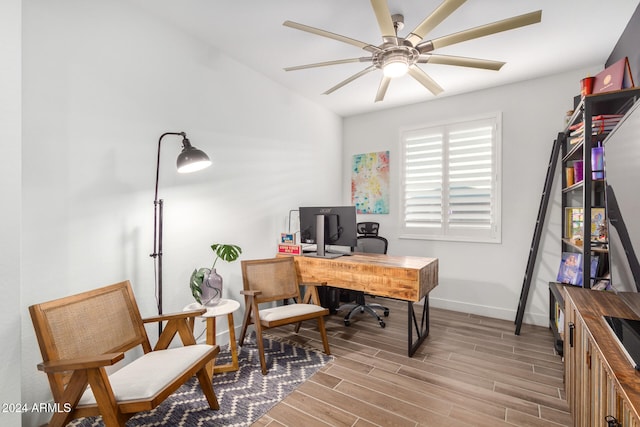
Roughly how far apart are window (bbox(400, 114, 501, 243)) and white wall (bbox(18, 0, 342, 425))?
1.97m

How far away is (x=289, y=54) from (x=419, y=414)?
306 cm

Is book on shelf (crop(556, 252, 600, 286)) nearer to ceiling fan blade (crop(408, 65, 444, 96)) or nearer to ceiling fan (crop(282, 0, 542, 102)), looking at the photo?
ceiling fan (crop(282, 0, 542, 102))

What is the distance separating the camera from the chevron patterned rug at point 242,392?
1.81m

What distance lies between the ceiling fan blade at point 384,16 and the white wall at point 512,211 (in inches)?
93.6

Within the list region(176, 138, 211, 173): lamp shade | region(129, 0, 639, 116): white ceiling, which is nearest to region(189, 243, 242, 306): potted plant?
region(176, 138, 211, 173): lamp shade

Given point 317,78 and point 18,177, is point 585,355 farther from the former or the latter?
point 317,78

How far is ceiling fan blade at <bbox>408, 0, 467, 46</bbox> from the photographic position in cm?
151

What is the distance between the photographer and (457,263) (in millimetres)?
3820

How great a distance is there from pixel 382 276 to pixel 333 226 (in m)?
0.74

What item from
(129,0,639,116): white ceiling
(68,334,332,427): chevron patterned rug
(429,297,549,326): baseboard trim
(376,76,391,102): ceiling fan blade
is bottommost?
(68,334,332,427): chevron patterned rug

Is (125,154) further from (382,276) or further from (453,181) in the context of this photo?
(453,181)

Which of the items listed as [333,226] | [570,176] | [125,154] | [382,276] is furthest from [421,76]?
[125,154]

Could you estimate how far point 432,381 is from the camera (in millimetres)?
2219

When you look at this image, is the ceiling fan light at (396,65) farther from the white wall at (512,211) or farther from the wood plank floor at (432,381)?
the wood plank floor at (432,381)
